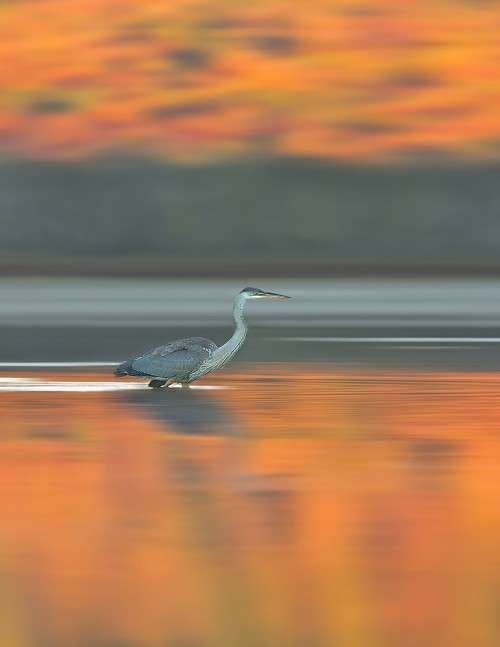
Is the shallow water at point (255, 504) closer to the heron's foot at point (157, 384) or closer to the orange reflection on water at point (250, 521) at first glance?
the orange reflection on water at point (250, 521)

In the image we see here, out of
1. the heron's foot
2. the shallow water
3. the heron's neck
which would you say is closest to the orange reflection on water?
the shallow water

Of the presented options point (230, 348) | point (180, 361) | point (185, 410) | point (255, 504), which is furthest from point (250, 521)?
point (230, 348)

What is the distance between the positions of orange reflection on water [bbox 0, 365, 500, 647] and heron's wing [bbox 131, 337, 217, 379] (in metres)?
0.29

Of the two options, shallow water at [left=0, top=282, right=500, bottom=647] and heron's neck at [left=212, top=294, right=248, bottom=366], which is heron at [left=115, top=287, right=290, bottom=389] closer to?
heron's neck at [left=212, top=294, right=248, bottom=366]

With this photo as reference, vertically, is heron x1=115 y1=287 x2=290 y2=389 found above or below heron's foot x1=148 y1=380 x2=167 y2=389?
below

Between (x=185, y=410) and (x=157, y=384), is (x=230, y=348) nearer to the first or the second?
(x=157, y=384)

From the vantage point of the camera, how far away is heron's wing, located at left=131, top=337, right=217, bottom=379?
15984 millimetres

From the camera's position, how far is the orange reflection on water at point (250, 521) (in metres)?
8.02

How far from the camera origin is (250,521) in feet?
33.2

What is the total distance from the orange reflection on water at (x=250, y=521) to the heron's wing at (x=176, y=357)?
29 centimetres

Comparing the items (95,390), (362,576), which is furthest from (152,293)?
(362,576)

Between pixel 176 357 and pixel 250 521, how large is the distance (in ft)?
19.8

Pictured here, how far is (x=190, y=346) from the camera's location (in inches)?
631

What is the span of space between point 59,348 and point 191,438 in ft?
28.0
